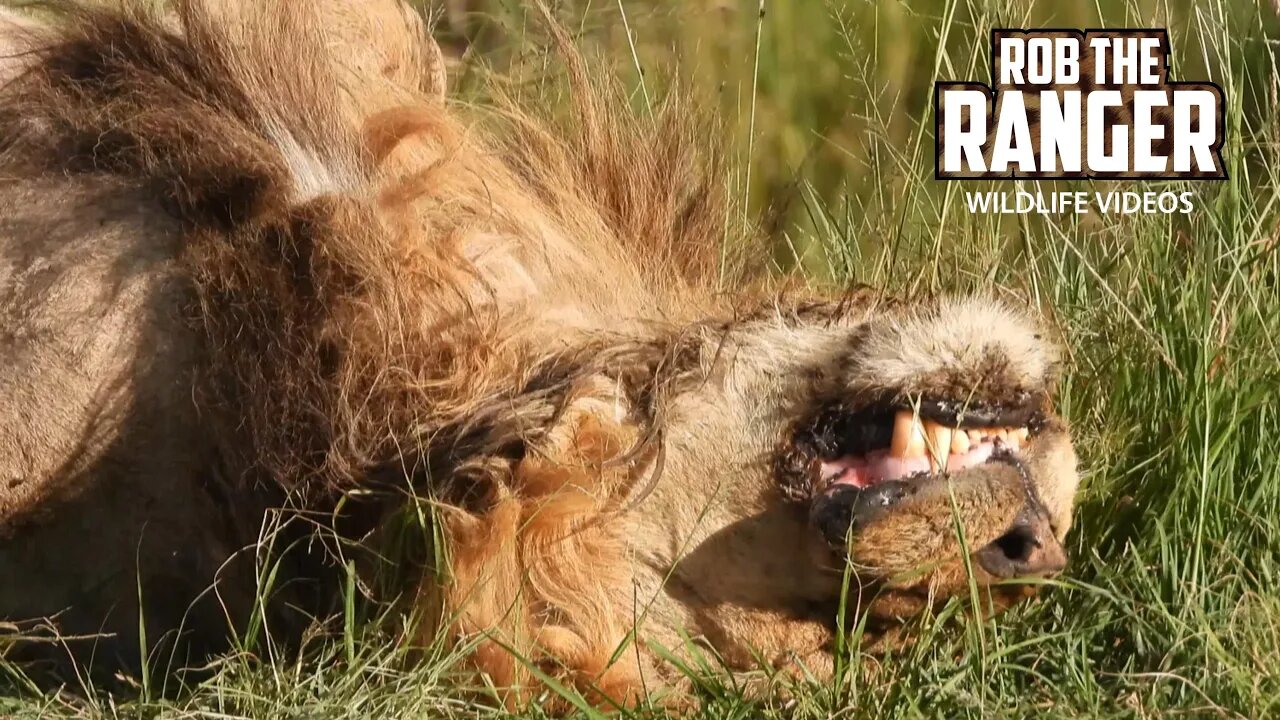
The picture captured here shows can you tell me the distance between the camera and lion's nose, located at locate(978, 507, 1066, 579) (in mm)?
2646

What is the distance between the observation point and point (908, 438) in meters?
2.64

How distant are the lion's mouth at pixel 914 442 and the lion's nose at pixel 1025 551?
0.11m

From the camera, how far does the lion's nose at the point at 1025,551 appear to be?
8.68 ft

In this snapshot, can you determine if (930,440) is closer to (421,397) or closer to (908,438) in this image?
(908,438)

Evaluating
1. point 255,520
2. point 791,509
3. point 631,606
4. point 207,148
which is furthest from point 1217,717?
point 207,148

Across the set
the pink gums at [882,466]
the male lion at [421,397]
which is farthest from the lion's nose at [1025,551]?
Answer: the pink gums at [882,466]

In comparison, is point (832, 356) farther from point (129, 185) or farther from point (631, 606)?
A: point (129, 185)

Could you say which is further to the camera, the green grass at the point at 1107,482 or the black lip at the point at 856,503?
the green grass at the point at 1107,482

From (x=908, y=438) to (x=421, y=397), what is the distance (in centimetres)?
77

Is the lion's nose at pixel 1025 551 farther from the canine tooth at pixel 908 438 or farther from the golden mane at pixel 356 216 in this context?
the golden mane at pixel 356 216

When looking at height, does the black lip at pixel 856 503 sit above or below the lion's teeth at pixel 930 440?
below

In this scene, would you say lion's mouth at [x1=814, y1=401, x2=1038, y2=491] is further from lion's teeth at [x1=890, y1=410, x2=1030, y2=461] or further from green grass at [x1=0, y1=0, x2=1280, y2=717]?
green grass at [x1=0, y1=0, x2=1280, y2=717]

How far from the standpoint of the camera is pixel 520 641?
273 cm

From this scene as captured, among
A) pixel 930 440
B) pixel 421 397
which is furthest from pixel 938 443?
pixel 421 397
